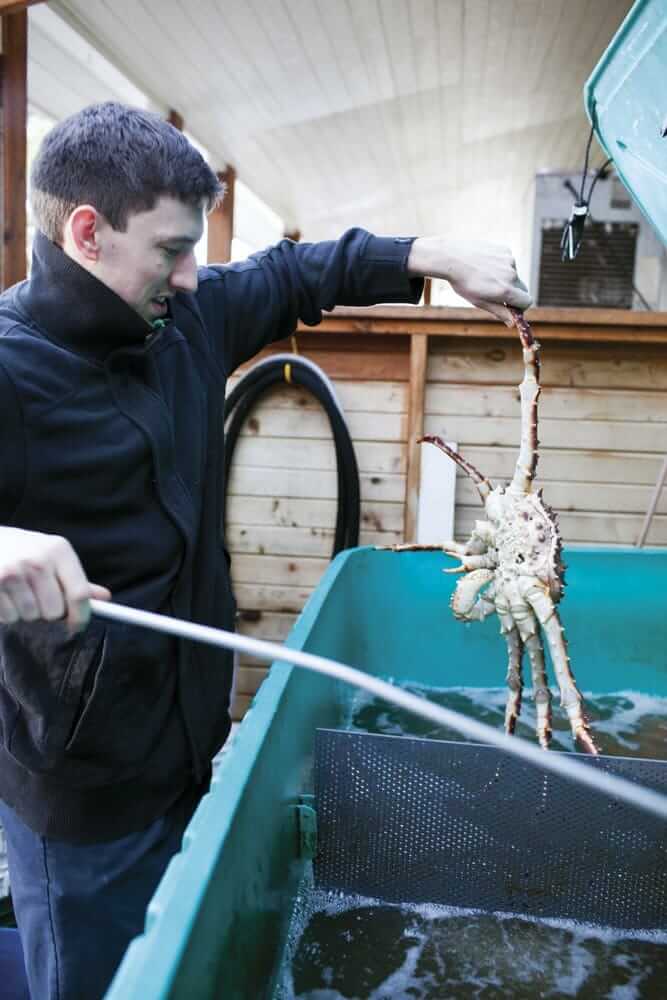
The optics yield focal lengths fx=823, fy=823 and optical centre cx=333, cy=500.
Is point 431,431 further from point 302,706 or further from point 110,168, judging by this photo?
point 110,168

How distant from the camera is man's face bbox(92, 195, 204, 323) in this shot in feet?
3.48

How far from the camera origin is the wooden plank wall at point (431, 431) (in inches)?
118

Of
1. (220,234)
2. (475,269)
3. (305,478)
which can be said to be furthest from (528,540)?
(220,234)

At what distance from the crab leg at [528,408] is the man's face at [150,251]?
662 millimetres

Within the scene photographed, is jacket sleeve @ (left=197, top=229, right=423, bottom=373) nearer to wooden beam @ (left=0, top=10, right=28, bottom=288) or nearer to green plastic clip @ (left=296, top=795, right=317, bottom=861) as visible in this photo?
green plastic clip @ (left=296, top=795, right=317, bottom=861)

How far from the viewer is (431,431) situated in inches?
122

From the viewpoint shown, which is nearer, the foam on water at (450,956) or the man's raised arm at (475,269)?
the foam on water at (450,956)

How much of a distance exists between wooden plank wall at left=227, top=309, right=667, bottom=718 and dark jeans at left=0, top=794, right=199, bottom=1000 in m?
1.99

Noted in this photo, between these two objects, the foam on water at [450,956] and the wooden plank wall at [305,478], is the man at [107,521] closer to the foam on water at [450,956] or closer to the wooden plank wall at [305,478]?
the foam on water at [450,956]

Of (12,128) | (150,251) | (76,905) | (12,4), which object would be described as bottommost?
(76,905)

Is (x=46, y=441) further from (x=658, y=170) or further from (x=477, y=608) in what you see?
(x=658, y=170)

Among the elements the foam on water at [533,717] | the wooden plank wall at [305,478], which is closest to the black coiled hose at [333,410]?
the wooden plank wall at [305,478]

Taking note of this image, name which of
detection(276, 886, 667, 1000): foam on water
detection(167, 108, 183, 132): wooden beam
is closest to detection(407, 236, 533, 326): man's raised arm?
detection(276, 886, 667, 1000): foam on water

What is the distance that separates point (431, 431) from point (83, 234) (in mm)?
2154
